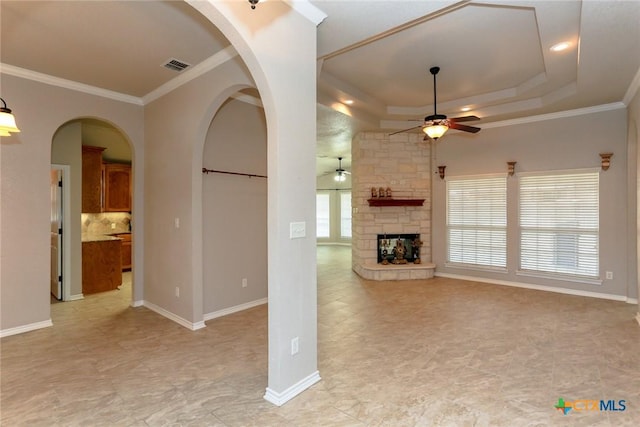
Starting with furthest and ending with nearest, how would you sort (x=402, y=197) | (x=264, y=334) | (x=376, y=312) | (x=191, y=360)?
(x=402, y=197) → (x=376, y=312) → (x=264, y=334) → (x=191, y=360)

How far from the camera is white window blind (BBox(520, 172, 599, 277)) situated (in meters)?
5.02

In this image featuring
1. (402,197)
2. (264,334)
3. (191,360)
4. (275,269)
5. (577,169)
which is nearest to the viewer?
(275,269)

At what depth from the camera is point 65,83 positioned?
3.89m

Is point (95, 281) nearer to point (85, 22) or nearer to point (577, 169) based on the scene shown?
point (85, 22)

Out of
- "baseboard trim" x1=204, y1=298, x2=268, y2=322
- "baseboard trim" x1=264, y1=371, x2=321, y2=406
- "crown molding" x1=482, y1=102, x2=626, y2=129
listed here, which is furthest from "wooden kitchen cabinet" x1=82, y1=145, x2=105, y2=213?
"crown molding" x1=482, y1=102, x2=626, y2=129

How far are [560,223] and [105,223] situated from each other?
8850 mm

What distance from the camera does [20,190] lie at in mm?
3643

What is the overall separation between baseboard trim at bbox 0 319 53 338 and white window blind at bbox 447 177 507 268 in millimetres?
6370

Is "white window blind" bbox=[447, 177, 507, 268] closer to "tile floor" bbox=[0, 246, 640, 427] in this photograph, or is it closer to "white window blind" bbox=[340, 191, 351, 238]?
"tile floor" bbox=[0, 246, 640, 427]

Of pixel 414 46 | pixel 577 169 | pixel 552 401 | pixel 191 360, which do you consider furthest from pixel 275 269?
pixel 577 169

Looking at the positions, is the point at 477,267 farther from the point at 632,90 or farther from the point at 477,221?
the point at 632,90

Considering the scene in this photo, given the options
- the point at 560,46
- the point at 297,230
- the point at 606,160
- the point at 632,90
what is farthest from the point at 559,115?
the point at 297,230

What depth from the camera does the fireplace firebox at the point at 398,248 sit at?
6551 mm

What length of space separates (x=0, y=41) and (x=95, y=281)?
363 centimetres
